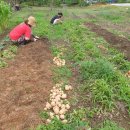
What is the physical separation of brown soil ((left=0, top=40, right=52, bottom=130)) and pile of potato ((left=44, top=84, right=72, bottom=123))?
0.47 ft

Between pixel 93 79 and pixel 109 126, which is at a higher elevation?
pixel 109 126

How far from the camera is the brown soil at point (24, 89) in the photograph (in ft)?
18.8

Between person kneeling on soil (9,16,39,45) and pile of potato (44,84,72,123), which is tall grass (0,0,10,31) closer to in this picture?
person kneeling on soil (9,16,39,45)

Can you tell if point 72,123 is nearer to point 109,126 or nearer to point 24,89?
point 109,126

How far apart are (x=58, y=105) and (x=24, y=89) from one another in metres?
1.12

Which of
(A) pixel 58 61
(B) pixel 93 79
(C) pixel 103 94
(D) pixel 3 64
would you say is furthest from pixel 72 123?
(D) pixel 3 64

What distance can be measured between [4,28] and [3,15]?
2.43 feet

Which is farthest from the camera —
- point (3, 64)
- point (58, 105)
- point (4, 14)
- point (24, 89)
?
point (4, 14)

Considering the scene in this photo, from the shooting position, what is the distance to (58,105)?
6070mm

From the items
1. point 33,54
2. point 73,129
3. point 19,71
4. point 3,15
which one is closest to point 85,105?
point 73,129

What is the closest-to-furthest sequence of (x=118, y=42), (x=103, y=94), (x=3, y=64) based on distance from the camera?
(x=103, y=94) < (x=3, y=64) < (x=118, y=42)

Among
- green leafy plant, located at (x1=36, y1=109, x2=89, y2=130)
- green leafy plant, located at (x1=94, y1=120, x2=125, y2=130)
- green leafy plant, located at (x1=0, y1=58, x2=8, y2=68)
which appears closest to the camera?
green leafy plant, located at (x1=36, y1=109, x2=89, y2=130)

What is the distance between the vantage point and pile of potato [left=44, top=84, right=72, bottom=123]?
228 inches

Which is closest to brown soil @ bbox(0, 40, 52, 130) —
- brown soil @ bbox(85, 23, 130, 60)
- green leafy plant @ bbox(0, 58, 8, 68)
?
green leafy plant @ bbox(0, 58, 8, 68)
